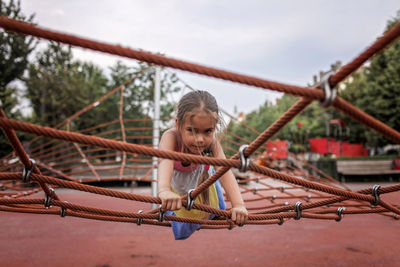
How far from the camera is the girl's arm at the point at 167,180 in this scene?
941mm

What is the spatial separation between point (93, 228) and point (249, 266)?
179 centimetres

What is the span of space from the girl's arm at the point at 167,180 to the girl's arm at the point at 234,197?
21cm

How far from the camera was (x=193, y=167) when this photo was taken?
4.51 feet

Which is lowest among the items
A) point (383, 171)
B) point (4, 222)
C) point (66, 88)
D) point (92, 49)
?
point (4, 222)

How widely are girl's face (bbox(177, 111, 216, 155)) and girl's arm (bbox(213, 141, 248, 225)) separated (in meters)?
0.18

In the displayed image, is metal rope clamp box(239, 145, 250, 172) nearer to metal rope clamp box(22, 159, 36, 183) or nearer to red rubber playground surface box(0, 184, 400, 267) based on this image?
metal rope clamp box(22, 159, 36, 183)

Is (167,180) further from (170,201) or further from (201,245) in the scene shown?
(201,245)

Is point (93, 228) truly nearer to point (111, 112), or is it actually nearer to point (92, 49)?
point (92, 49)

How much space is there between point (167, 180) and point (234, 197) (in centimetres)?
31

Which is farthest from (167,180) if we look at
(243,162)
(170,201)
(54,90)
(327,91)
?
(54,90)

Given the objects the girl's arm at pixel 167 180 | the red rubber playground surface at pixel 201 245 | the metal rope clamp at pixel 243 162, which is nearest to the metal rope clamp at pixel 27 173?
the girl's arm at pixel 167 180

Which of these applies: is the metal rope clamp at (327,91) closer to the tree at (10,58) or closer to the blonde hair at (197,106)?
the blonde hair at (197,106)

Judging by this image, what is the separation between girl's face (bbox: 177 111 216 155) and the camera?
110 cm

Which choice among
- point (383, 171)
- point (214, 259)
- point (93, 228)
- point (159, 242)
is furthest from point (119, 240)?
point (383, 171)
